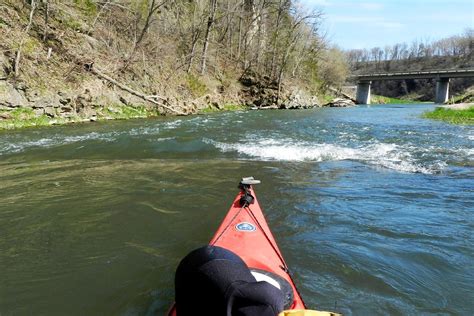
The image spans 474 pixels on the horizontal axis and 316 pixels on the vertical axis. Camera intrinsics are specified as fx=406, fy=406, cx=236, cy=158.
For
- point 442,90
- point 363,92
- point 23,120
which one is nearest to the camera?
point 23,120

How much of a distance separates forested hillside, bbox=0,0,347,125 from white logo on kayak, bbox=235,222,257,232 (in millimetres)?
13218

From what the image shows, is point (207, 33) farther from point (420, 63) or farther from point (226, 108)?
point (420, 63)

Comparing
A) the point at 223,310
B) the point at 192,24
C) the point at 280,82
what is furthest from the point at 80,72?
the point at 280,82

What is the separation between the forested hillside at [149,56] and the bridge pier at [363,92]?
31294 millimetres

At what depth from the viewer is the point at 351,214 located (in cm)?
562

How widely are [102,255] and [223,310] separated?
280cm

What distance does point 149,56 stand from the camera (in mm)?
24156

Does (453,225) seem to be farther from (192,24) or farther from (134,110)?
(192,24)

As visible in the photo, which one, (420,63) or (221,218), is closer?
(221,218)

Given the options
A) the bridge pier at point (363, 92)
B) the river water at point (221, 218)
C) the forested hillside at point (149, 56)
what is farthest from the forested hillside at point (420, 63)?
the river water at point (221, 218)

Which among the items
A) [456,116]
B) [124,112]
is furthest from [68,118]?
[456,116]

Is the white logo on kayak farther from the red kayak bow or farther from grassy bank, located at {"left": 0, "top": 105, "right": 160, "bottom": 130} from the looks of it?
grassy bank, located at {"left": 0, "top": 105, "right": 160, "bottom": 130}

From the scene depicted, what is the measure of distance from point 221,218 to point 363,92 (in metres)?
73.1

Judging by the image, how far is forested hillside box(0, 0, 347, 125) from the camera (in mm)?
16328
